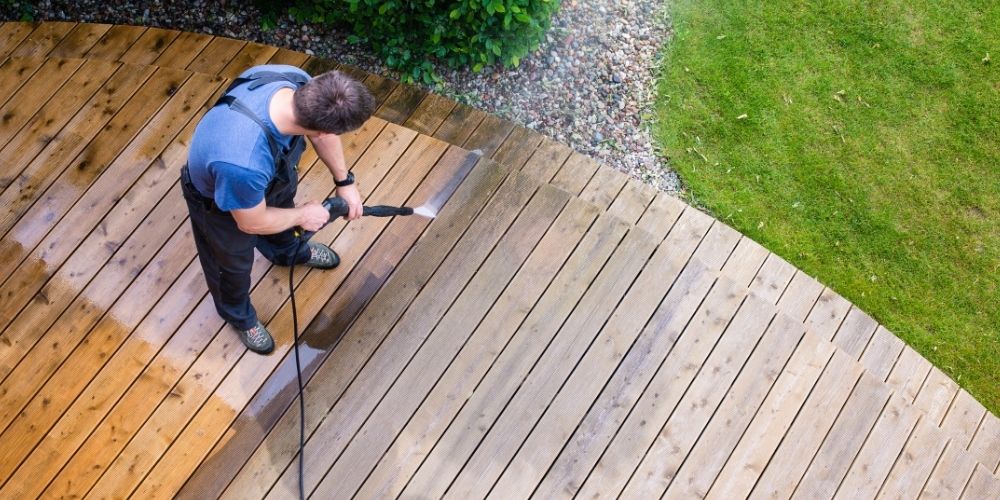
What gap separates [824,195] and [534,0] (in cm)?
195

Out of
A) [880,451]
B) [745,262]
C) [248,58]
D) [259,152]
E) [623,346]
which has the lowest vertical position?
[880,451]

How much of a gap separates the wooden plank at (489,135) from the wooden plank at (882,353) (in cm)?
208

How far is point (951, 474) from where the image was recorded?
11.4 ft

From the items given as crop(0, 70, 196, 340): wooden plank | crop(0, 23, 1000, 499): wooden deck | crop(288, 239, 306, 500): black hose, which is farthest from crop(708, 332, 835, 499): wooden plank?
→ crop(0, 70, 196, 340): wooden plank

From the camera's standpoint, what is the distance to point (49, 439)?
3303 mm

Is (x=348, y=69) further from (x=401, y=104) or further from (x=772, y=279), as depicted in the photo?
(x=772, y=279)

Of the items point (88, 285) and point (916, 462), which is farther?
point (88, 285)

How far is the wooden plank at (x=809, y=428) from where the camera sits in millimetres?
3340

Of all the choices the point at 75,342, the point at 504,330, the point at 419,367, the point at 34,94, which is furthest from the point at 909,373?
the point at 34,94

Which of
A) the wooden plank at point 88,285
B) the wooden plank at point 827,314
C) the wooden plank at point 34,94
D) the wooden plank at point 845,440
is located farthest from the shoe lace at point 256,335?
the wooden plank at point 827,314

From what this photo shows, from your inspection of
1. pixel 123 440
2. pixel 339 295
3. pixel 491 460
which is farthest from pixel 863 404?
pixel 123 440

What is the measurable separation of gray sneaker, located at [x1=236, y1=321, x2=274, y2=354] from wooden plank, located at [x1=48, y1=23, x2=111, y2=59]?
2.02 m

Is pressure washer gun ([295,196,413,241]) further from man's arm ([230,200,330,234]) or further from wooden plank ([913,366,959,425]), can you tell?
wooden plank ([913,366,959,425])

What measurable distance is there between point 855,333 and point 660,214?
110 cm
